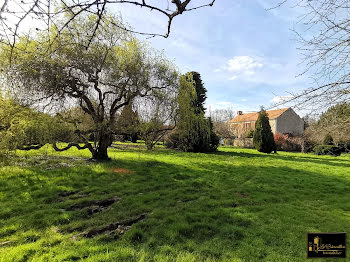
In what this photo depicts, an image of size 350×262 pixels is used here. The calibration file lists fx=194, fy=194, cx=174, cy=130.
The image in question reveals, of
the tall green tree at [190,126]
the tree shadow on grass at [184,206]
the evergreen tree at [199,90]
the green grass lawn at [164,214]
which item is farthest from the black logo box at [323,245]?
the evergreen tree at [199,90]

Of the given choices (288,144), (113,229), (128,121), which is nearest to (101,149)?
(128,121)

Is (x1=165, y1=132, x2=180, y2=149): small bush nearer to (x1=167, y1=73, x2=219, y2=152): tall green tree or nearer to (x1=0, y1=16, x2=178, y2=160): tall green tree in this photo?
(x1=167, y1=73, x2=219, y2=152): tall green tree

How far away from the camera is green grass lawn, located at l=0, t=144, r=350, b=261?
3.21 m

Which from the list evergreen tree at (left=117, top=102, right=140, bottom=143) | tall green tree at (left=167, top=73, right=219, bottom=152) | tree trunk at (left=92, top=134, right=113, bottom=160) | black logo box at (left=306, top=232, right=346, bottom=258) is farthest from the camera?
tall green tree at (left=167, top=73, right=219, bottom=152)

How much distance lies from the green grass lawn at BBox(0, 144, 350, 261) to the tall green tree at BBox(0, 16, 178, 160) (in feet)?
9.75

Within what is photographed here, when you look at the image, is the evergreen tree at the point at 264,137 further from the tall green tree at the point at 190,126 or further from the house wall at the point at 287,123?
the house wall at the point at 287,123

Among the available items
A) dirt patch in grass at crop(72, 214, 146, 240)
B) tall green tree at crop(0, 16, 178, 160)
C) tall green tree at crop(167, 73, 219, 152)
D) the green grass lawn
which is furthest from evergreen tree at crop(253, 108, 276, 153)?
dirt patch in grass at crop(72, 214, 146, 240)

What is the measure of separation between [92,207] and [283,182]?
7.26 meters

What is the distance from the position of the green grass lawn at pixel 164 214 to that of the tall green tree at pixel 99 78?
9.75ft

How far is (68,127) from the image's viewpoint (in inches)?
375

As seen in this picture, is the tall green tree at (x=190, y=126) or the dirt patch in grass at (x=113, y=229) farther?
the tall green tree at (x=190, y=126)

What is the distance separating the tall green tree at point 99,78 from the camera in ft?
26.9

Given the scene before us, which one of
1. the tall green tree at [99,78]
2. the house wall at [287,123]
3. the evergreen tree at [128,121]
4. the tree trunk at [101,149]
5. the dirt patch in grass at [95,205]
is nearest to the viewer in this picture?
the dirt patch in grass at [95,205]

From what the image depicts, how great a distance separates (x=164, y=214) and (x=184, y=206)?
0.77 metres
